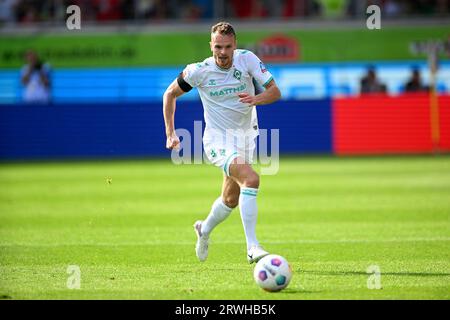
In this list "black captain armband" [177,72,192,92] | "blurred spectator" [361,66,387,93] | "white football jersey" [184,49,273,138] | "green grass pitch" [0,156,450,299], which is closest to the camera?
"green grass pitch" [0,156,450,299]

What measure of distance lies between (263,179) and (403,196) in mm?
5361

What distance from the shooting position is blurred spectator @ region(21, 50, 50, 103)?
2917 centimetres

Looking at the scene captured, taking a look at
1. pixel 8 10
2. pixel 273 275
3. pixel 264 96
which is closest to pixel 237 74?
pixel 264 96

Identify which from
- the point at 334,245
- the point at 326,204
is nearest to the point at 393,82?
the point at 326,204

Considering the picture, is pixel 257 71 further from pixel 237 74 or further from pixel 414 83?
pixel 414 83

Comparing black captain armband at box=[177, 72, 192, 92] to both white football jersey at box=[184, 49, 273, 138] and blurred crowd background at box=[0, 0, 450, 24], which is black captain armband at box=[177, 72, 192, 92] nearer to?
white football jersey at box=[184, 49, 273, 138]

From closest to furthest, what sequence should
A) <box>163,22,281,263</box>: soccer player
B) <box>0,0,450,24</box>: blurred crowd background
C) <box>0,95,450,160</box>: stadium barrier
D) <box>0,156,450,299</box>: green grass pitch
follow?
<box>0,156,450,299</box>: green grass pitch
<box>163,22,281,263</box>: soccer player
<box>0,95,450,160</box>: stadium barrier
<box>0,0,450,24</box>: blurred crowd background

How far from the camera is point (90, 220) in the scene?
1530cm

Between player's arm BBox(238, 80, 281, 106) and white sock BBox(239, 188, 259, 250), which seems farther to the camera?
white sock BBox(239, 188, 259, 250)

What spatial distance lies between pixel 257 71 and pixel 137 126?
62.1ft

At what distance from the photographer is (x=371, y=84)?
29.7m

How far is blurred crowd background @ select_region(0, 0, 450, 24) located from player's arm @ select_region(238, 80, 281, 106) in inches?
880

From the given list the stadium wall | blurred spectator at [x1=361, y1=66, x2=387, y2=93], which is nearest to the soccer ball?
the stadium wall

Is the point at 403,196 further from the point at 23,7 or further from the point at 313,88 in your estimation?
the point at 23,7
